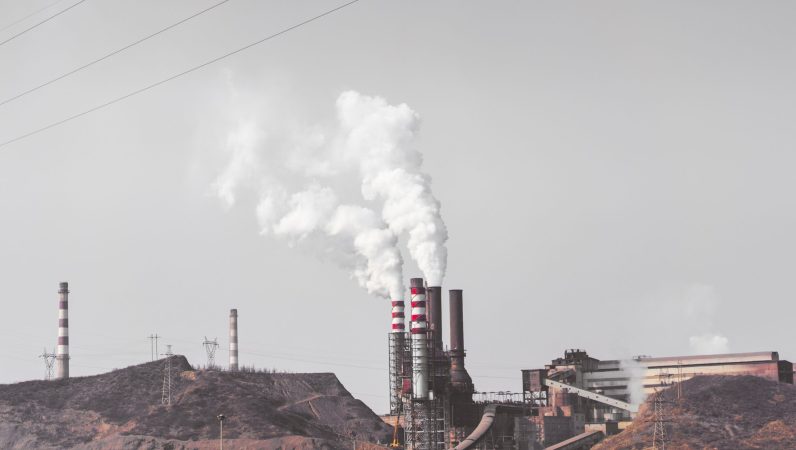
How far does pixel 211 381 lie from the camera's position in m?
110

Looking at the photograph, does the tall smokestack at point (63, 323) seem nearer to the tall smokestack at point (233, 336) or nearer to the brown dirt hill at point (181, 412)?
the brown dirt hill at point (181, 412)

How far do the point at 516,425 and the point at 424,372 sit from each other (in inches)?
555

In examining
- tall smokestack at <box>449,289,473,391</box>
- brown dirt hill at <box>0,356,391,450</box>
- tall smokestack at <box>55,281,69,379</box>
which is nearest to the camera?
tall smokestack at <box>449,289,473,391</box>

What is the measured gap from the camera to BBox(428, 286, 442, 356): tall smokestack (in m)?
92.3

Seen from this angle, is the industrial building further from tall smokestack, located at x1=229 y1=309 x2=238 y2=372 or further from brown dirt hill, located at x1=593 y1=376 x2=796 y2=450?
tall smokestack, located at x1=229 y1=309 x2=238 y2=372

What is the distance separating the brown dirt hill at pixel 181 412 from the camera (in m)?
96.8

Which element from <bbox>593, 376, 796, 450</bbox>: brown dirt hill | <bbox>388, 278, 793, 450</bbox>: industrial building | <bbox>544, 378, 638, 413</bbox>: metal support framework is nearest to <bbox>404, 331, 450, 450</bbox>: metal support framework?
<bbox>388, 278, 793, 450</bbox>: industrial building

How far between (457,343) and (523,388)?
15.7 metres

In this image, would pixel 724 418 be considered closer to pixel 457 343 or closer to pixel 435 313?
pixel 457 343

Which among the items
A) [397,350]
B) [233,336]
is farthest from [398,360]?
[233,336]

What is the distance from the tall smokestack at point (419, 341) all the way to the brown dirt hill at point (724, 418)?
15.2 m

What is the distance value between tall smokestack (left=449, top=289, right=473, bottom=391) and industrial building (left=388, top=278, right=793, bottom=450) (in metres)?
0.09

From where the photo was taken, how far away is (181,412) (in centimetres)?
10212

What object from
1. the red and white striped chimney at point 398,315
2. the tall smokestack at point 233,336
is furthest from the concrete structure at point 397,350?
the tall smokestack at point 233,336
